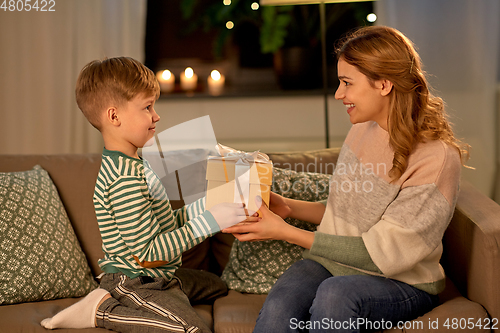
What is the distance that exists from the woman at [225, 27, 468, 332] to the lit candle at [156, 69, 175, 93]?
5.41 ft

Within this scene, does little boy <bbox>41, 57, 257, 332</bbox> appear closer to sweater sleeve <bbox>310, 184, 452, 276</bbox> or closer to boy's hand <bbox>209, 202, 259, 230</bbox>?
boy's hand <bbox>209, 202, 259, 230</bbox>

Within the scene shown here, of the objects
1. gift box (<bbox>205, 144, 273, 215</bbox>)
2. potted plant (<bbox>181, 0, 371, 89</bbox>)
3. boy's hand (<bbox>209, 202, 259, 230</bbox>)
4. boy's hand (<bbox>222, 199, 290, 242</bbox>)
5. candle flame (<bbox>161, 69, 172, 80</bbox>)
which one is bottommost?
boy's hand (<bbox>222, 199, 290, 242</bbox>)

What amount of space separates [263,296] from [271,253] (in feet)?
0.52

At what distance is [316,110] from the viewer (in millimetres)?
2756

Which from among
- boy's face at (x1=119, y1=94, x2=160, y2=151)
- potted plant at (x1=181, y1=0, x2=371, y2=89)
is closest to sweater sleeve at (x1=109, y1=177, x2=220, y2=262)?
boy's face at (x1=119, y1=94, x2=160, y2=151)

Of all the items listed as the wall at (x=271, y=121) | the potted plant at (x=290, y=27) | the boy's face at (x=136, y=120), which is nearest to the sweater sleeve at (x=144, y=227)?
the boy's face at (x=136, y=120)

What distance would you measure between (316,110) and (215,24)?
86cm

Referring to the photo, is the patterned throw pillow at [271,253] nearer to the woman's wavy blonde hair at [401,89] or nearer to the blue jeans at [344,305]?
the blue jeans at [344,305]

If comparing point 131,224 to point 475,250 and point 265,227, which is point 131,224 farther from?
point 475,250

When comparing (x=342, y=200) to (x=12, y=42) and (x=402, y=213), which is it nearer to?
(x=402, y=213)

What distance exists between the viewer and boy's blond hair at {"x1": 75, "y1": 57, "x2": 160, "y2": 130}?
1.28m

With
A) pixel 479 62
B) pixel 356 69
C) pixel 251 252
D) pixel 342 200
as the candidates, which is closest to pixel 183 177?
pixel 251 252

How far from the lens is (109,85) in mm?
1282

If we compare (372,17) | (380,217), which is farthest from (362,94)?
(372,17)
